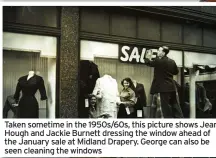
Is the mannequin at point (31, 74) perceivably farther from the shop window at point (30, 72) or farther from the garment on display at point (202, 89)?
the garment on display at point (202, 89)

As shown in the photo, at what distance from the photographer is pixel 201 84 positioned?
4.89m

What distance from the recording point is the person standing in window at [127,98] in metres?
4.64

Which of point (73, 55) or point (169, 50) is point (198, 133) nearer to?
point (169, 50)

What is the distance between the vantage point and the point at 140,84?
15.7 feet

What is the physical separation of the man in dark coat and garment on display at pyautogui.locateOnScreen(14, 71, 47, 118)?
1.40m

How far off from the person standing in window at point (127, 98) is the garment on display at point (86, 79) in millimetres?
374

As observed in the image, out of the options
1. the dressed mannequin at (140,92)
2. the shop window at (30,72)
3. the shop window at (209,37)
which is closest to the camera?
the shop window at (30,72)

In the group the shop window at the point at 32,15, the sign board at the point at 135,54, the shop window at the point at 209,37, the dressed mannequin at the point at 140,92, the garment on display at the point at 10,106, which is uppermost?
the shop window at the point at 32,15

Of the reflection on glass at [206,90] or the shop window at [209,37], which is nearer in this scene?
the reflection on glass at [206,90]

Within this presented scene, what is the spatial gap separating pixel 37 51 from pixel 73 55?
1.49 ft

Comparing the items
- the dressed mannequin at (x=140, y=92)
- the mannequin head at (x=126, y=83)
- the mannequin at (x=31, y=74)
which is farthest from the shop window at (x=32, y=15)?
the dressed mannequin at (x=140, y=92)

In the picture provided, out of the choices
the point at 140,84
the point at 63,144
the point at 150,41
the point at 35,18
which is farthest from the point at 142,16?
the point at 63,144
